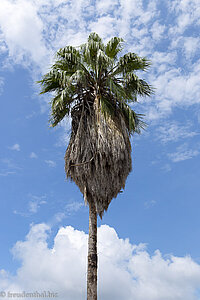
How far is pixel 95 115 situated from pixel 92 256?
18.9ft

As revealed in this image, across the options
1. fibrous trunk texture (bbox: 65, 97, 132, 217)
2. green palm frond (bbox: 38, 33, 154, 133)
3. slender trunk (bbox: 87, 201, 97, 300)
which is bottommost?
slender trunk (bbox: 87, 201, 97, 300)

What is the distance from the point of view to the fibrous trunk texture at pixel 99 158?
13.5 metres

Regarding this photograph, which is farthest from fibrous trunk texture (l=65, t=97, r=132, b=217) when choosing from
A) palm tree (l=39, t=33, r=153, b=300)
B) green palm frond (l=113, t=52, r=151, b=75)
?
green palm frond (l=113, t=52, r=151, b=75)

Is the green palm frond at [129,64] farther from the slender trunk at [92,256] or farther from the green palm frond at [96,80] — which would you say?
the slender trunk at [92,256]

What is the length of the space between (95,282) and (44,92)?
8723mm

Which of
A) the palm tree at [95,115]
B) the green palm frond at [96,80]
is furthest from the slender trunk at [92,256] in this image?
the green palm frond at [96,80]

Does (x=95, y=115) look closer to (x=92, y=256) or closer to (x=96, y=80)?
(x=96, y=80)

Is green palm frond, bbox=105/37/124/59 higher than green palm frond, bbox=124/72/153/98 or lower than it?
higher

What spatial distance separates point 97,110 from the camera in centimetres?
1447

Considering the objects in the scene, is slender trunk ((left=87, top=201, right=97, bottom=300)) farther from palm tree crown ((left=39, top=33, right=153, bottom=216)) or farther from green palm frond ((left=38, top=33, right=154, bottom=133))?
green palm frond ((left=38, top=33, right=154, bottom=133))

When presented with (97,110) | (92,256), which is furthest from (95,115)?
(92,256)

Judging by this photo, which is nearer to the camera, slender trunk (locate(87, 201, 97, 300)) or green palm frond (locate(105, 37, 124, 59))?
slender trunk (locate(87, 201, 97, 300))

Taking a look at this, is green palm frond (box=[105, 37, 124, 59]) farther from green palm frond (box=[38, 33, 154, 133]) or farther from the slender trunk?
the slender trunk

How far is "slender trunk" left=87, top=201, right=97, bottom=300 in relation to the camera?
1234 centimetres
